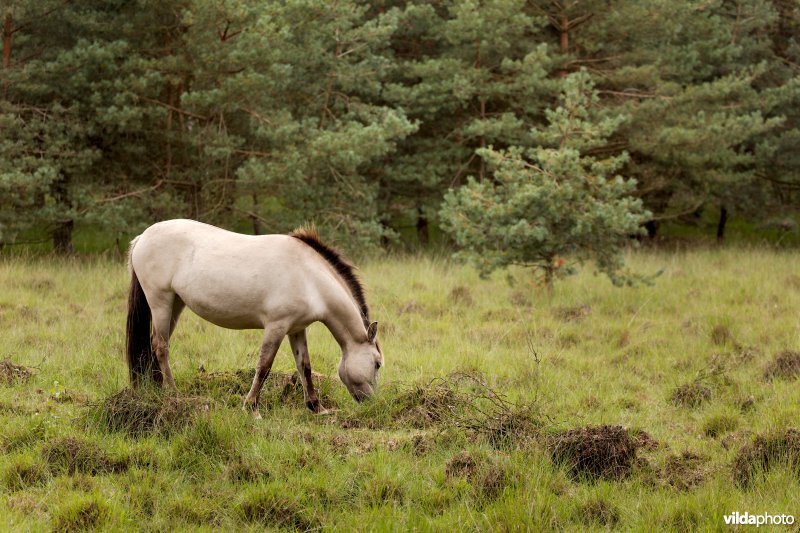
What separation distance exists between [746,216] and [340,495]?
16.1 metres

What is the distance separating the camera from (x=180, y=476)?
16.1 ft

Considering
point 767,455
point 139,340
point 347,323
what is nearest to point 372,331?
point 347,323

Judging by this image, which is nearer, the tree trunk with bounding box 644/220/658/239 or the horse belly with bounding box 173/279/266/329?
the horse belly with bounding box 173/279/266/329

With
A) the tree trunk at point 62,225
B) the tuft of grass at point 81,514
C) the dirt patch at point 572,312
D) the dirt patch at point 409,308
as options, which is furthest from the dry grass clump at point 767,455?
the tree trunk at point 62,225

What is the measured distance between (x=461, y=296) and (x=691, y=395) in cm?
424

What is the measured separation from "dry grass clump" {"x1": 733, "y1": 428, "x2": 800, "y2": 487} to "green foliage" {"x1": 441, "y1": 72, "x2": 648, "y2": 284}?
5.37m

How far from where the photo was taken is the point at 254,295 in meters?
6.08

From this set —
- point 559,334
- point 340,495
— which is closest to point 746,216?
point 559,334

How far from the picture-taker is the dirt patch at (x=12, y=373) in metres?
6.45

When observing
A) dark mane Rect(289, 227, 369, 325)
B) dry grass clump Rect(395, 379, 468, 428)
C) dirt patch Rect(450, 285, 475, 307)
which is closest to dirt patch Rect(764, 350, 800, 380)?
dry grass clump Rect(395, 379, 468, 428)

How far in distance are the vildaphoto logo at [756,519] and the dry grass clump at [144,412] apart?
3.33 m

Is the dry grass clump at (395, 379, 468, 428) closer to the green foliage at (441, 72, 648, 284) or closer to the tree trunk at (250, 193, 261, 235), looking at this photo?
the green foliage at (441, 72, 648, 284)

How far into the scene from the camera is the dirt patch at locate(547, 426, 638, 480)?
5086 mm

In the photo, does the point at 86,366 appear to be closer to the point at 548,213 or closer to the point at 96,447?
the point at 96,447
